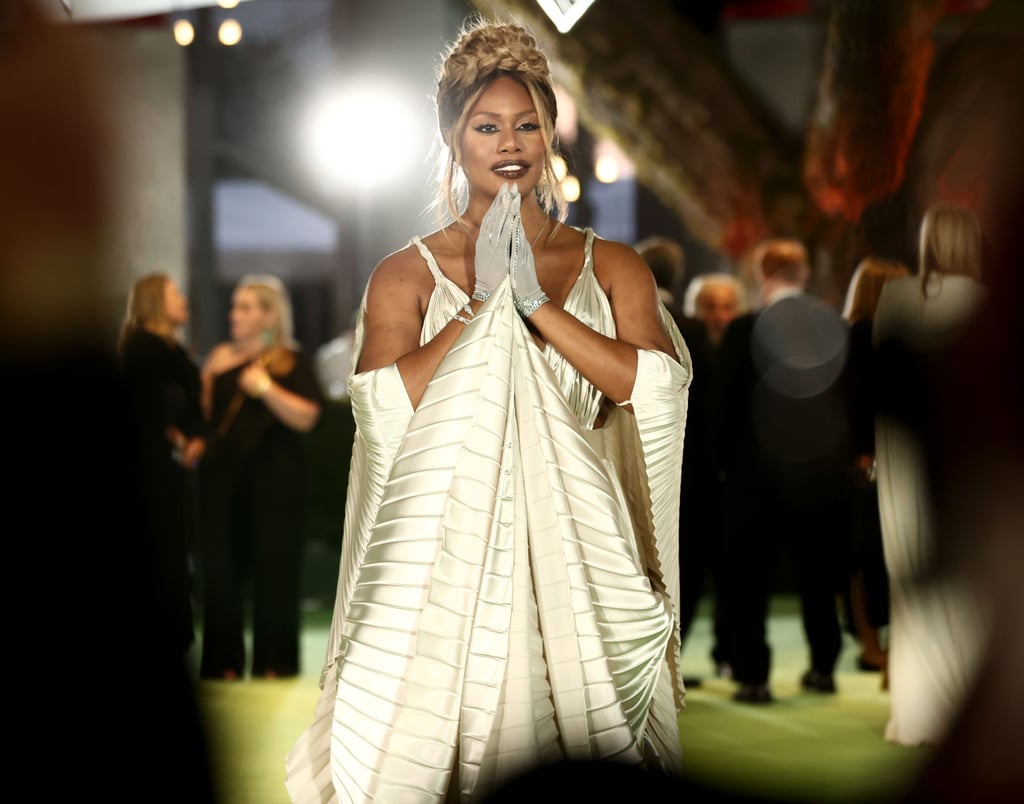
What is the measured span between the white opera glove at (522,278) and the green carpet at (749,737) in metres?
1.28

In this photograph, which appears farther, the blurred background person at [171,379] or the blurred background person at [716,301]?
the blurred background person at [716,301]

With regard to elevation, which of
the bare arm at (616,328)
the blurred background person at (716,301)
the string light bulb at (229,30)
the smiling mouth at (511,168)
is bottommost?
the bare arm at (616,328)

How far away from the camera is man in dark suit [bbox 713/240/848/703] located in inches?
145

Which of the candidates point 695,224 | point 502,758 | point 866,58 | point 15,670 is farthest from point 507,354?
point 695,224

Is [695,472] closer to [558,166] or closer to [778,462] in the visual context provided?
[778,462]

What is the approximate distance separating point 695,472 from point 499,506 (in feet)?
7.02

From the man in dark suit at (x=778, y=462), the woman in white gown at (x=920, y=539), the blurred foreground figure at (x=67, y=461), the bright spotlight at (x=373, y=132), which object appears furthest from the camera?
the man in dark suit at (x=778, y=462)

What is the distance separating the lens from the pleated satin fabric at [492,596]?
5.91ft

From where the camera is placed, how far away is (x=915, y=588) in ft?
10.3

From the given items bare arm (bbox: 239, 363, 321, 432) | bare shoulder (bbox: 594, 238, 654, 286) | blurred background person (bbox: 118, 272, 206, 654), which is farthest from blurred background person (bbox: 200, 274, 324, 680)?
bare shoulder (bbox: 594, 238, 654, 286)

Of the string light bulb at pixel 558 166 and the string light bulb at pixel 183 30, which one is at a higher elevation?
the string light bulb at pixel 183 30

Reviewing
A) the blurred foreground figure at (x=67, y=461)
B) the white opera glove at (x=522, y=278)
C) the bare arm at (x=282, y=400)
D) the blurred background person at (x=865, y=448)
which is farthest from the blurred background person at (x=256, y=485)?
the blurred foreground figure at (x=67, y=461)

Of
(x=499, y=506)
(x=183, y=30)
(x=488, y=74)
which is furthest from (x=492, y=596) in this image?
(x=183, y=30)

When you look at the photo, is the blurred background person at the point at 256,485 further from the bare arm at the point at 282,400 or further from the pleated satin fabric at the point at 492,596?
the pleated satin fabric at the point at 492,596
